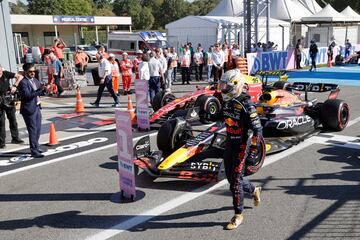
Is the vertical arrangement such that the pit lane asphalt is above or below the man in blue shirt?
below

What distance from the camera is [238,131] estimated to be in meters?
4.66

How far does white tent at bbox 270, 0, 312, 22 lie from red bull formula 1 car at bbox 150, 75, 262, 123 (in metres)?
23.3

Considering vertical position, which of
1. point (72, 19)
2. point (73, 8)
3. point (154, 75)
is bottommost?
→ point (154, 75)

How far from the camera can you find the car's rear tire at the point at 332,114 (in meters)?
8.65

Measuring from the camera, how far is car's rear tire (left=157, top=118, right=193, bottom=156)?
7062 millimetres

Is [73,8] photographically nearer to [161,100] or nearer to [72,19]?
[72,19]

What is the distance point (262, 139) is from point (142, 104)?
190 inches

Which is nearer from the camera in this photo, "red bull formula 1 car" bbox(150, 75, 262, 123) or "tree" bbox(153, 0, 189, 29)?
"red bull formula 1 car" bbox(150, 75, 262, 123)

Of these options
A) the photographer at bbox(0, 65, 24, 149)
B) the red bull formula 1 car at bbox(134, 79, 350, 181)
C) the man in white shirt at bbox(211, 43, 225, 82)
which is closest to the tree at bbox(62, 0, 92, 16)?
the man in white shirt at bbox(211, 43, 225, 82)

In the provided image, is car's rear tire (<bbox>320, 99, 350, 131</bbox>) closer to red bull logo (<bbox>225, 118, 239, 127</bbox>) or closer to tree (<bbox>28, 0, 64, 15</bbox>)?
red bull logo (<bbox>225, 118, 239, 127</bbox>)

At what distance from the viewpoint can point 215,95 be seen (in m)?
11.1

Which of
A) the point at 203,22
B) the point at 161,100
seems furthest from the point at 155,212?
the point at 203,22

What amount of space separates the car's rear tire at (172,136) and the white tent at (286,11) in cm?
2758

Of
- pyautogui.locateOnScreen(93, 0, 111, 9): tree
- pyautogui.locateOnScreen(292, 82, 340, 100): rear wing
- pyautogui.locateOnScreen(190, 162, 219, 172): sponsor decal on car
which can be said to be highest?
pyautogui.locateOnScreen(93, 0, 111, 9): tree
